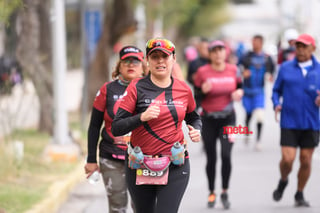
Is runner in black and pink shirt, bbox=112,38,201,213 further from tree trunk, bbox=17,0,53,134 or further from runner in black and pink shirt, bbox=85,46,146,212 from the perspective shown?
tree trunk, bbox=17,0,53,134

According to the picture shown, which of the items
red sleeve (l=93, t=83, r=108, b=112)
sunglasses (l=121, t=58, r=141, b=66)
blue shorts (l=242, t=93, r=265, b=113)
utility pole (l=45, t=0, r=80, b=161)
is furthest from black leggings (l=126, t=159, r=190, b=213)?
blue shorts (l=242, t=93, r=265, b=113)

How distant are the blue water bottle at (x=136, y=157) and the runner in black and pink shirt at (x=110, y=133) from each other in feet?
3.37

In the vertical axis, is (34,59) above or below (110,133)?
above

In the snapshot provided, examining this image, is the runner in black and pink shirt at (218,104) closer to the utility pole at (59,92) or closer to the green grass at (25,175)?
the green grass at (25,175)

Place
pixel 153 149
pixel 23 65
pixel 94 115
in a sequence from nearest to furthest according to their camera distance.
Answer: pixel 153 149, pixel 94 115, pixel 23 65

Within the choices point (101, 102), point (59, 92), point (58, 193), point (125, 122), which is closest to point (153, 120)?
point (125, 122)

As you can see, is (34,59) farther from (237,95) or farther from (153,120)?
(153,120)

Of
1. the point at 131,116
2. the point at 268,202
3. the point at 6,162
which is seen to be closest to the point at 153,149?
the point at 131,116

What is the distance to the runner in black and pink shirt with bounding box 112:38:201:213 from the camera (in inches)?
201

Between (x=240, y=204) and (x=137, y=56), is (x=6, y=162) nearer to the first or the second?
(x=240, y=204)

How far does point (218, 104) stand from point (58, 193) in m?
2.26

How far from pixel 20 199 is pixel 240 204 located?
2605 mm

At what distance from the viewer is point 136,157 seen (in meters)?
5.10

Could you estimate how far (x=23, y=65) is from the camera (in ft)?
41.2
